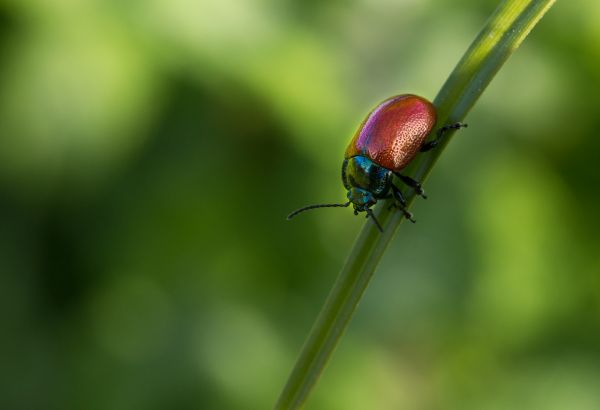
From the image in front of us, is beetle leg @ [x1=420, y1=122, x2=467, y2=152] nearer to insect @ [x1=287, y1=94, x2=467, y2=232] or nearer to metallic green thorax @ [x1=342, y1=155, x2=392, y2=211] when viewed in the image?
insect @ [x1=287, y1=94, x2=467, y2=232]

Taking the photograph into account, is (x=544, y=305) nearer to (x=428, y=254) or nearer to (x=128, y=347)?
(x=428, y=254)

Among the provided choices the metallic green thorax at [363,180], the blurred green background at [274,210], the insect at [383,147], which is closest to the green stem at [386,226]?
the insect at [383,147]

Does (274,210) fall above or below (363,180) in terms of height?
below

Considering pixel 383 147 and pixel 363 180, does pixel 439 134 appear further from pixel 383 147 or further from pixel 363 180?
pixel 363 180

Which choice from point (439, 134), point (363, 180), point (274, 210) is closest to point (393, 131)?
point (363, 180)

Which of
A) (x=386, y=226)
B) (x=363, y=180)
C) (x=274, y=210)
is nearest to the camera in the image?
(x=386, y=226)

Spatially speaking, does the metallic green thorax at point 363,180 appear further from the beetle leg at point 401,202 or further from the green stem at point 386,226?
the green stem at point 386,226

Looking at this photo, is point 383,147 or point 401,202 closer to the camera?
point 401,202

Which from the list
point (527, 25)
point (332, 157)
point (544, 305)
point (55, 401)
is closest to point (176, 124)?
point (332, 157)
